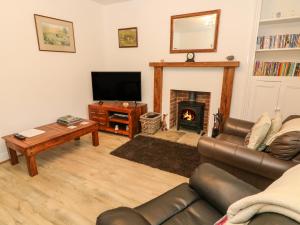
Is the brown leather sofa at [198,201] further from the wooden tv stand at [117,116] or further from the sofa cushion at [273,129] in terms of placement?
the wooden tv stand at [117,116]

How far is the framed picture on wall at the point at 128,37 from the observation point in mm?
3705

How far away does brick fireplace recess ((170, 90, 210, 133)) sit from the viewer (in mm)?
3543

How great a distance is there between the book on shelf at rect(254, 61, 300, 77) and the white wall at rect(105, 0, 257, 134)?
0.18 meters

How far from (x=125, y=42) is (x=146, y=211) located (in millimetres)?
3446

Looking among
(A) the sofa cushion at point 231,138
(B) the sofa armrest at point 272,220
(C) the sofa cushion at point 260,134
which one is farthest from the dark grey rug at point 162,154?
(B) the sofa armrest at point 272,220

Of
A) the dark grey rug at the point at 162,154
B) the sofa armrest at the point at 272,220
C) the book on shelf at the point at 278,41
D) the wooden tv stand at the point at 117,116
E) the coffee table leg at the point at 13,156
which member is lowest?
the dark grey rug at the point at 162,154

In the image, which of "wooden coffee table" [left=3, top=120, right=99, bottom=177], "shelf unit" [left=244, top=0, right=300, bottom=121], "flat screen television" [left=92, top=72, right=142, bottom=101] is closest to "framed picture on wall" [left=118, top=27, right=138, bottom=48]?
"flat screen television" [left=92, top=72, right=142, bottom=101]

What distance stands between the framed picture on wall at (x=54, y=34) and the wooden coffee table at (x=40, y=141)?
1.32m

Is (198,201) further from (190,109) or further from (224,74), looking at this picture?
(190,109)

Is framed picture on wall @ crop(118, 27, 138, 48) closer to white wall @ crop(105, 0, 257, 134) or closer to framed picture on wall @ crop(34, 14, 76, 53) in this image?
white wall @ crop(105, 0, 257, 134)

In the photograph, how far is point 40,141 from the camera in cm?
229

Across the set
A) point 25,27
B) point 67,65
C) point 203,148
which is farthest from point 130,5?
point 203,148

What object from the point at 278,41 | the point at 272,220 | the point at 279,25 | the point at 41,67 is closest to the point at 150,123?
the point at 41,67

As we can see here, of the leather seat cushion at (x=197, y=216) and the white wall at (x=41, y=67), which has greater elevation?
the white wall at (x=41, y=67)
